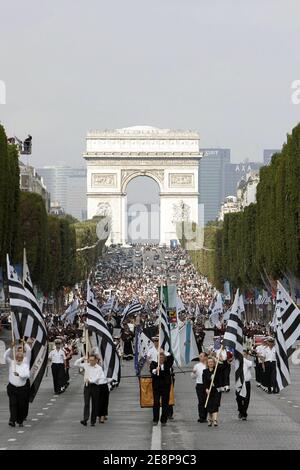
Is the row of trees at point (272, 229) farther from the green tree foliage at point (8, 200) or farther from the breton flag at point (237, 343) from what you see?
the breton flag at point (237, 343)

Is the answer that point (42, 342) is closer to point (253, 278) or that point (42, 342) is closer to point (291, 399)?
point (291, 399)

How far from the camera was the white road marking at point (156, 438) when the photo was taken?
75.0 ft

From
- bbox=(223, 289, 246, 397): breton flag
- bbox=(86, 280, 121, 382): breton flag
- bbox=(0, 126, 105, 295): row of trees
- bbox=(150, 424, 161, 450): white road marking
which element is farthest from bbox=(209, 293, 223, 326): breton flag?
bbox=(150, 424, 161, 450): white road marking

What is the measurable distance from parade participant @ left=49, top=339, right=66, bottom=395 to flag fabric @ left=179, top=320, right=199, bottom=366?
9.87 metres

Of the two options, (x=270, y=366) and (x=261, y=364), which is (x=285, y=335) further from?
(x=261, y=364)

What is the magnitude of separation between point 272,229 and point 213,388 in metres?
48.0

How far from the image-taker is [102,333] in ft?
95.4

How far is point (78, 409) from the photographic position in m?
31.7

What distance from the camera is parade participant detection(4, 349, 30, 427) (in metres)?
27.0

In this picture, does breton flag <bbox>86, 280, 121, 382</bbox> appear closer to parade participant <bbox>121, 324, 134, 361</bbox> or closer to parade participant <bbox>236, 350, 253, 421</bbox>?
parade participant <bbox>236, 350, 253, 421</bbox>

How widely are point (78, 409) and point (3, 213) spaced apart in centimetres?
3601

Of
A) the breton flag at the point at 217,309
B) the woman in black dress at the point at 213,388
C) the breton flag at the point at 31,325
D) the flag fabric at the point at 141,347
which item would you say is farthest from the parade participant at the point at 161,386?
the breton flag at the point at 217,309
